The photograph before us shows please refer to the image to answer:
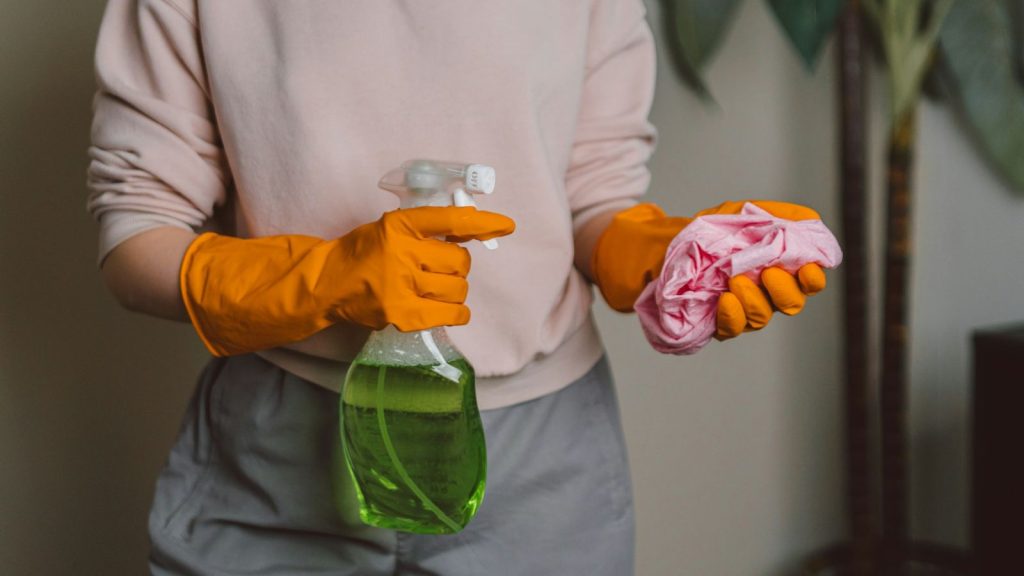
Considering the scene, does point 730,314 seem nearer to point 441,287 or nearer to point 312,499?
point 441,287

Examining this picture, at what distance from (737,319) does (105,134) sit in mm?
488

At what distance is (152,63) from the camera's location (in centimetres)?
79

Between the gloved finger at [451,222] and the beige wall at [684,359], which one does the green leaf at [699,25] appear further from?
the gloved finger at [451,222]

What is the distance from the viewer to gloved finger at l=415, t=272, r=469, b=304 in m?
0.70

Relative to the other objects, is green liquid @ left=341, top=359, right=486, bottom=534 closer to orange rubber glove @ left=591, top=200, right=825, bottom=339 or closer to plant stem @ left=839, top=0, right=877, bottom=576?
orange rubber glove @ left=591, top=200, right=825, bottom=339

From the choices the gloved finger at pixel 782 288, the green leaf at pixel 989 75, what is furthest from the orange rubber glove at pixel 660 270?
the green leaf at pixel 989 75

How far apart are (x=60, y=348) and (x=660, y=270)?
72 centimetres

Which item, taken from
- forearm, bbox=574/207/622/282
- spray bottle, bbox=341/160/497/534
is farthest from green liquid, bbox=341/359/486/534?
forearm, bbox=574/207/622/282

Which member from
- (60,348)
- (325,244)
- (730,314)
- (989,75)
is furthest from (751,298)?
(989,75)

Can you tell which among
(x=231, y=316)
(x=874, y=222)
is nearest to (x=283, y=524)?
(x=231, y=316)

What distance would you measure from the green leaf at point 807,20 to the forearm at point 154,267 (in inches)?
39.7

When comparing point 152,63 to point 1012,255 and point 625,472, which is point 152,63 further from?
point 1012,255

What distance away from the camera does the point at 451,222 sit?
2.24 feet

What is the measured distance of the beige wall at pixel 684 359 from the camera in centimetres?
114
